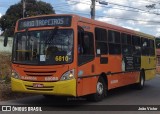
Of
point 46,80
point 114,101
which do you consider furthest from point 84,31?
point 114,101

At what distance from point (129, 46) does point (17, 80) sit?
6.90m

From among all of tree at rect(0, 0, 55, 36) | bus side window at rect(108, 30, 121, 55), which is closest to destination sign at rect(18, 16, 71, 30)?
bus side window at rect(108, 30, 121, 55)

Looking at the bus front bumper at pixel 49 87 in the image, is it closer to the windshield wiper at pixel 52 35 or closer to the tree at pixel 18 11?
the windshield wiper at pixel 52 35

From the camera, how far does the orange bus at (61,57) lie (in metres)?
11.7

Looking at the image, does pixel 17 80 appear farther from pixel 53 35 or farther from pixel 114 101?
pixel 114 101

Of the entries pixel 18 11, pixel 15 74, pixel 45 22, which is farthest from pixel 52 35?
pixel 18 11

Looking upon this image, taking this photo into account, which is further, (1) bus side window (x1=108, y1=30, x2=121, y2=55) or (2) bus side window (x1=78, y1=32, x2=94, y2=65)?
(1) bus side window (x1=108, y1=30, x2=121, y2=55)

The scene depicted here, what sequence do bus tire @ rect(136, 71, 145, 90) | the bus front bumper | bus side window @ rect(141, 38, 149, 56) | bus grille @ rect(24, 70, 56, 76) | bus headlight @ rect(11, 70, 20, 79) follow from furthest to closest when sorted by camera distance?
bus side window @ rect(141, 38, 149, 56)
bus tire @ rect(136, 71, 145, 90)
bus headlight @ rect(11, 70, 20, 79)
bus grille @ rect(24, 70, 56, 76)
the bus front bumper

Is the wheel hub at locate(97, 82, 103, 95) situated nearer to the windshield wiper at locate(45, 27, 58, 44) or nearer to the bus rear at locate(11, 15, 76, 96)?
the bus rear at locate(11, 15, 76, 96)

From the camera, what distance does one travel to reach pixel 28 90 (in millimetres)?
12180

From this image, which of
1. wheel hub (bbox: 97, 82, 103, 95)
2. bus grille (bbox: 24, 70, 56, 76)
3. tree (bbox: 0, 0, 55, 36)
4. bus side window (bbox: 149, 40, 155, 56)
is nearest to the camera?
bus grille (bbox: 24, 70, 56, 76)

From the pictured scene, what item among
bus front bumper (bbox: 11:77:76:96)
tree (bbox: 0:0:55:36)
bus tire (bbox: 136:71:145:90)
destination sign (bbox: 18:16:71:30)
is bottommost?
bus tire (bbox: 136:71:145:90)

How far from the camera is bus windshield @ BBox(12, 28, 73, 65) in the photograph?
11828 millimetres

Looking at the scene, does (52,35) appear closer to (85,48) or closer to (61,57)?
(61,57)
